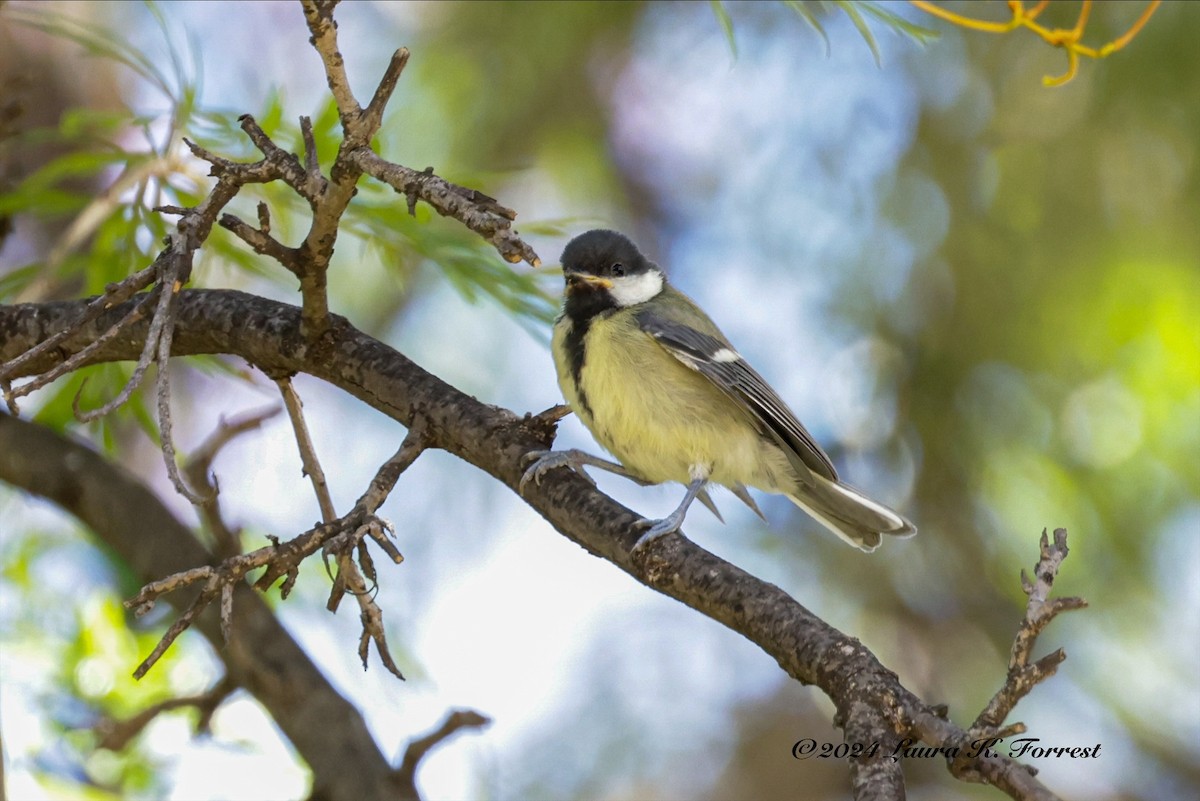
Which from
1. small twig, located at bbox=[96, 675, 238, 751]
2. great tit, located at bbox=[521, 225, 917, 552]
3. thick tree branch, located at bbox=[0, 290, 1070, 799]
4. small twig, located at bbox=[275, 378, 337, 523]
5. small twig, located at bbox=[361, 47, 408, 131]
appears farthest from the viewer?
great tit, located at bbox=[521, 225, 917, 552]

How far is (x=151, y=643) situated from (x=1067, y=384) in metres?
2.50

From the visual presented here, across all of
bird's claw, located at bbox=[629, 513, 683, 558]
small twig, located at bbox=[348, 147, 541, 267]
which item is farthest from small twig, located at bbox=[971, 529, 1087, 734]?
small twig, located at bbox=[348, 147, 541, 267]

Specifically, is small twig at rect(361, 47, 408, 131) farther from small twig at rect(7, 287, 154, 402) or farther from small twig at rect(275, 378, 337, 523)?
small twig at rect(275, 378, 337, 523)

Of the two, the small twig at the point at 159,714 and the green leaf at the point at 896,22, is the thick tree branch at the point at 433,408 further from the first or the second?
the green leaf at the point at 896,22

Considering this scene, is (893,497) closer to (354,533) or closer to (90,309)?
(354,533)

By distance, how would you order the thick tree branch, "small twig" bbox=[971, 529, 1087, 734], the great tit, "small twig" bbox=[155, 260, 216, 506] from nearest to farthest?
"small twig" bbox=[971, 529, 1087, 734], "small twig" bbox=[155, 260, 216, 506], the thick tree branch, the great tit

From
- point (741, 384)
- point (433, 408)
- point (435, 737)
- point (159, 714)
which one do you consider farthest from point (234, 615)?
point (741, 384)

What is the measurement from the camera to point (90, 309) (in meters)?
1.63

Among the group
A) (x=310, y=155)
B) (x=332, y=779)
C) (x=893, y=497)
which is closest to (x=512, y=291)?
(x=310, y=155)

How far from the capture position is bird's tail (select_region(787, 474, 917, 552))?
104 inches

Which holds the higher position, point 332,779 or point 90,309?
point 90,309

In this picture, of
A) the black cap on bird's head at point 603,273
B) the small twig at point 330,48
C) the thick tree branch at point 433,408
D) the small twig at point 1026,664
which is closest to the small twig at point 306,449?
the thick tree branch at point 433,408

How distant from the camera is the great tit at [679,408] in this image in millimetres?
2533

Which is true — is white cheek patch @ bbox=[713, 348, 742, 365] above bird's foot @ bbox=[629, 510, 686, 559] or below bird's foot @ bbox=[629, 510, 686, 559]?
above
